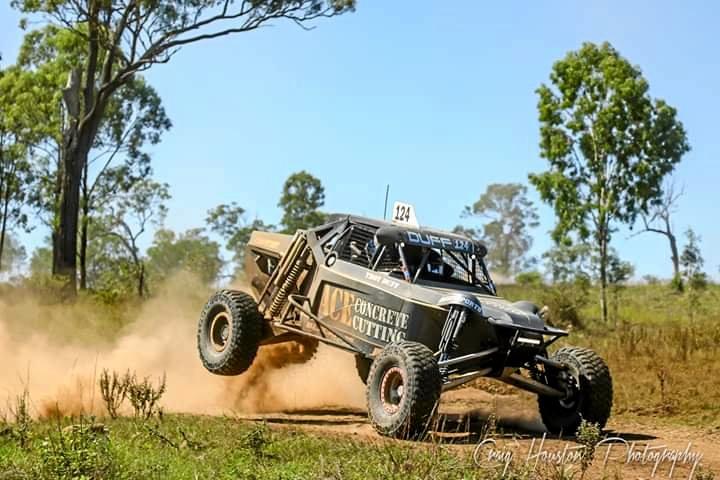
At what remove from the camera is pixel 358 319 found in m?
11.8

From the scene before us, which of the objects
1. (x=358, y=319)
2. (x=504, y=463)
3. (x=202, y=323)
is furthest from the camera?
(x=202, y=323)

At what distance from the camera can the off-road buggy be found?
34.0 feet

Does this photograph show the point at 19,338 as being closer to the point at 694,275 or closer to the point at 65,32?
the point at 65,32

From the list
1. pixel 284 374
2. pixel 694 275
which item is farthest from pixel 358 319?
pixel 694 275

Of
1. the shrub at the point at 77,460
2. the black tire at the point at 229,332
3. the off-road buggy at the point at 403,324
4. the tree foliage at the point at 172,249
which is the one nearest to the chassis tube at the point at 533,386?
the off-road buggy at the point at 403,324

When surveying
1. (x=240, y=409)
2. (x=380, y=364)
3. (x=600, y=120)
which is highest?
(x=600, y=120)

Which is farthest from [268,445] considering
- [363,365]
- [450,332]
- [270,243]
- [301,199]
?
[301,199]

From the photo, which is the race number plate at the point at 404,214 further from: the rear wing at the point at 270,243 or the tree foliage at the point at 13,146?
the tree foliage at the point at 13,146

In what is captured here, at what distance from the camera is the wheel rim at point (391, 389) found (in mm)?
10273

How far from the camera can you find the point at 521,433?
36.8 ft

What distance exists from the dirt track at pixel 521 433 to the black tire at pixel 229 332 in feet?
2.51

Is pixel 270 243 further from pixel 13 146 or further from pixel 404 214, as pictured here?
pixel 13 146

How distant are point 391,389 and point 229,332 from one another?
3.57 meters

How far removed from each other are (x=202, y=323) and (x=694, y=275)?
27.8 metres
